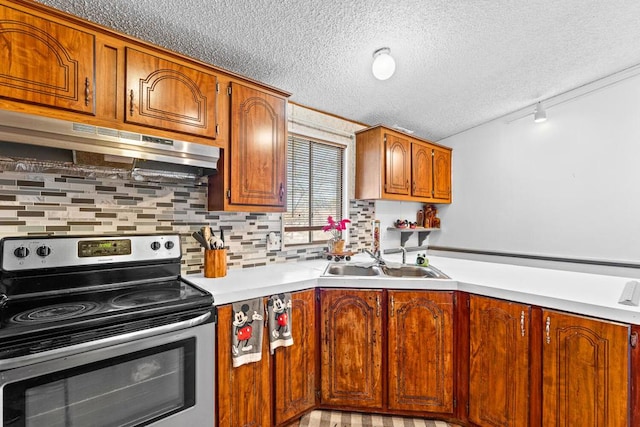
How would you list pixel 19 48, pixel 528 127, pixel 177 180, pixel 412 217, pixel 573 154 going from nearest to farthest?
pixel 19 48
pixel 177 180
pixel 573 154
pixel 528 127
pixel 412 217

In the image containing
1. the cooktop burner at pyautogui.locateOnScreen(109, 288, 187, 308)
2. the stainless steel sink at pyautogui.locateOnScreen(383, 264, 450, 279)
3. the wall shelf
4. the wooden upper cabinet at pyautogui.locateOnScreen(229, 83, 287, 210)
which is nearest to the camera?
the cooktop burner at pyautogui.locateOnScreen(109, 288, 187, 308)

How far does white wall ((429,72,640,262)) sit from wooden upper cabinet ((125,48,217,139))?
3.12m

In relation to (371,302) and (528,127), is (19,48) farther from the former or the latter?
(528,127)

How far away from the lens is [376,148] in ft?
9.52

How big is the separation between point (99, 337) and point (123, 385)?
0.85 feet

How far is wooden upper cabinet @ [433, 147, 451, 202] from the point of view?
11.6 ft

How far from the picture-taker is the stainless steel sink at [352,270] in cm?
243

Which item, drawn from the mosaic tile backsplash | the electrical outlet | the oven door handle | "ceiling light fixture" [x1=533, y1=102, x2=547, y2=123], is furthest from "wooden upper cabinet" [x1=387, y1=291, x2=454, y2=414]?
"ceiling light fixture" [x1=533, y1=102, x2=547, y2=123]

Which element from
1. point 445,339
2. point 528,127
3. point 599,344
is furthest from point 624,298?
point 528,127

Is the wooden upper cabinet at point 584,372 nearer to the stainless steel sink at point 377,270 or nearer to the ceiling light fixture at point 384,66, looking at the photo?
the stainless steel sink at point 377,270

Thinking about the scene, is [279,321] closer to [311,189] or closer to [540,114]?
[311,189]

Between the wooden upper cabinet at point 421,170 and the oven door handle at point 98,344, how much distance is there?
253 centimetres

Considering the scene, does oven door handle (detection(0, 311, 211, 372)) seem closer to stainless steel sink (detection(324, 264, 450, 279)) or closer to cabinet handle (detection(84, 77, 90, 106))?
cabinet handle (detection(84, 77, 90, 106))

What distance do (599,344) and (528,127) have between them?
98.3 inches
